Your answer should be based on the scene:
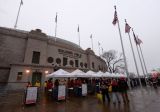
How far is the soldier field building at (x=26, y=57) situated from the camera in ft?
73.7

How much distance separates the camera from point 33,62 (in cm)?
2572

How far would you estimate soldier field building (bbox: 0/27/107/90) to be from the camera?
22.5m

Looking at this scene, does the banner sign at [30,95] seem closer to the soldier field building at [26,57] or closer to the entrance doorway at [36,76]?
the soldier field building at [26,57]

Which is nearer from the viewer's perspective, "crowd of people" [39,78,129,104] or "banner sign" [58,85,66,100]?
"crowd of people" [39,78,129,104]

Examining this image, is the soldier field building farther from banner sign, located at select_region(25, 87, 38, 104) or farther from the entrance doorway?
banner sign, located at select_region(25, 87, 38, 104)

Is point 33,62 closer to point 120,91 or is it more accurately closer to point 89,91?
point 89,91

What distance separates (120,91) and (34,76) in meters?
20.8

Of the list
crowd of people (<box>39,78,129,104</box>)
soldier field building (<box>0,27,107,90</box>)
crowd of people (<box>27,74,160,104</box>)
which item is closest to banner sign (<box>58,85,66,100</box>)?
crowd of people (<box>27,74,160,104</box>)

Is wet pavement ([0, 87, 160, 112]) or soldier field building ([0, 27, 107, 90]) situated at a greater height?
soldier field building ([0, 27, 107, 90])

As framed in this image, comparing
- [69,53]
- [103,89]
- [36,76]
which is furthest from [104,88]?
[69,53]

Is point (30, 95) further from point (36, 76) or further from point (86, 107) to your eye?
point (36, 76)

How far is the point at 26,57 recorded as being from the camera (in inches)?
976

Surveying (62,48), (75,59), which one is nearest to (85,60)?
(75,59)

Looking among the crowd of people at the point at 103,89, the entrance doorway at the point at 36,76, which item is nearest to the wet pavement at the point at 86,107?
the crowd of people at the point at 103,89
